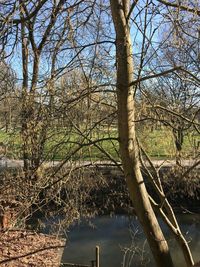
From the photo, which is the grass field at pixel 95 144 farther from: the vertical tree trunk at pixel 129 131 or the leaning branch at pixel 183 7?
the leaning branch at pixel 183 7

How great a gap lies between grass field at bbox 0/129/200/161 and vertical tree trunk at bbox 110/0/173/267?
859 millimetres

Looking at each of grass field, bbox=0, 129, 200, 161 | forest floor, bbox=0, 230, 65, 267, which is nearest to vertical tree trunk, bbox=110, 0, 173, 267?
grass field, bbox=0, 129, 200, 161

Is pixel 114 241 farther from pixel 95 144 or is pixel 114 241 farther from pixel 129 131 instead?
pixel 129 131

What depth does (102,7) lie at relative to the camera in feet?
21.5

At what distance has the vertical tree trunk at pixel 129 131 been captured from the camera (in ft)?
16.6

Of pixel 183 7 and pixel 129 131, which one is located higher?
pixel 183 7

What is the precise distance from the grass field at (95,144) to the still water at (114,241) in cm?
545

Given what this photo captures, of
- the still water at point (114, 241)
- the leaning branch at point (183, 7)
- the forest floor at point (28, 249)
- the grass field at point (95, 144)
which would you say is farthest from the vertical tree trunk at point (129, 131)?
the still water at point (114, 241)

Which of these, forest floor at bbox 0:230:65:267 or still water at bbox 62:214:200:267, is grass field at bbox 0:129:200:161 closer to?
forest floor at bbox 0:230:65:267

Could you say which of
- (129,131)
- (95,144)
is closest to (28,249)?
(95,144)

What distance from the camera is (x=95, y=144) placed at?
6094mm

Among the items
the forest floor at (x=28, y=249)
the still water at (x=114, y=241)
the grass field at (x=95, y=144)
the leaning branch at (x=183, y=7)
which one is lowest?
the still water at (x=114, y=241)

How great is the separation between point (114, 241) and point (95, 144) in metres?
9.49

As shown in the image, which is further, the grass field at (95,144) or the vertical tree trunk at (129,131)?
the grass field at (95,144)
